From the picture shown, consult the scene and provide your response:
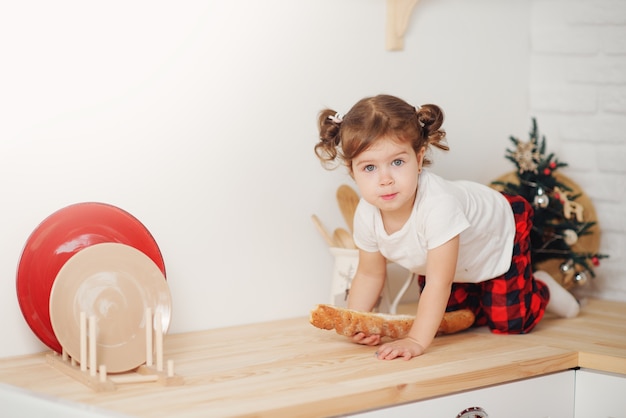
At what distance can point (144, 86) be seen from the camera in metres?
1.66

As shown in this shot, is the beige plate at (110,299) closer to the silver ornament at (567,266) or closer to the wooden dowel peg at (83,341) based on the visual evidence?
the wooden dowel peg at (83,341)

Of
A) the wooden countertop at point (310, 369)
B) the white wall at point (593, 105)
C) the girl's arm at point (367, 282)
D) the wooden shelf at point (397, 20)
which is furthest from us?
the white wall at point (593, 105)

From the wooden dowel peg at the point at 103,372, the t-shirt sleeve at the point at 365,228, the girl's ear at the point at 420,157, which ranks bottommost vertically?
the wooden dowel peg at the point at 103,372

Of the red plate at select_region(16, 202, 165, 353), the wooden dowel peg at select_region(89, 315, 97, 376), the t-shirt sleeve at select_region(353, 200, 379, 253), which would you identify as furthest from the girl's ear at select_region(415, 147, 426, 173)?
the wooden dowel peg at select_region(89, 315, 97, 376)

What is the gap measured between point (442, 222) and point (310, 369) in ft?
1.21

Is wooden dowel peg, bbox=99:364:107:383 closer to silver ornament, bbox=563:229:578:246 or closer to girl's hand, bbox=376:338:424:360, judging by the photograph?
girl's hand, bbox=376:338:424:360

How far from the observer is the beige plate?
54.7 inches

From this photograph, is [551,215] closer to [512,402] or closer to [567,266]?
[567,266]

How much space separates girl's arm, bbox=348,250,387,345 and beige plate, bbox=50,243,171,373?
0.44 metres

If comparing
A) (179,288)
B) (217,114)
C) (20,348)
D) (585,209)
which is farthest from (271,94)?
(585,209)

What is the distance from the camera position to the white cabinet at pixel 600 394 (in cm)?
159

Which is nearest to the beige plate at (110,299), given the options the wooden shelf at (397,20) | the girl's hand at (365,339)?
the girl's hand at (365,339)

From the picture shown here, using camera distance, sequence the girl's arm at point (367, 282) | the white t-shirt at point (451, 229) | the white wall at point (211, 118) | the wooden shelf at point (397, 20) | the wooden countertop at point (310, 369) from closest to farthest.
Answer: the wooden countertop at point (310, 369), the white wall at point (211, 118), the white t-shirt at point (451, 229), the girl's arm at point (367, 282), the wooden shelf at point (397, 20)

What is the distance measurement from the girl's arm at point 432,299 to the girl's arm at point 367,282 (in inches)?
5.8
